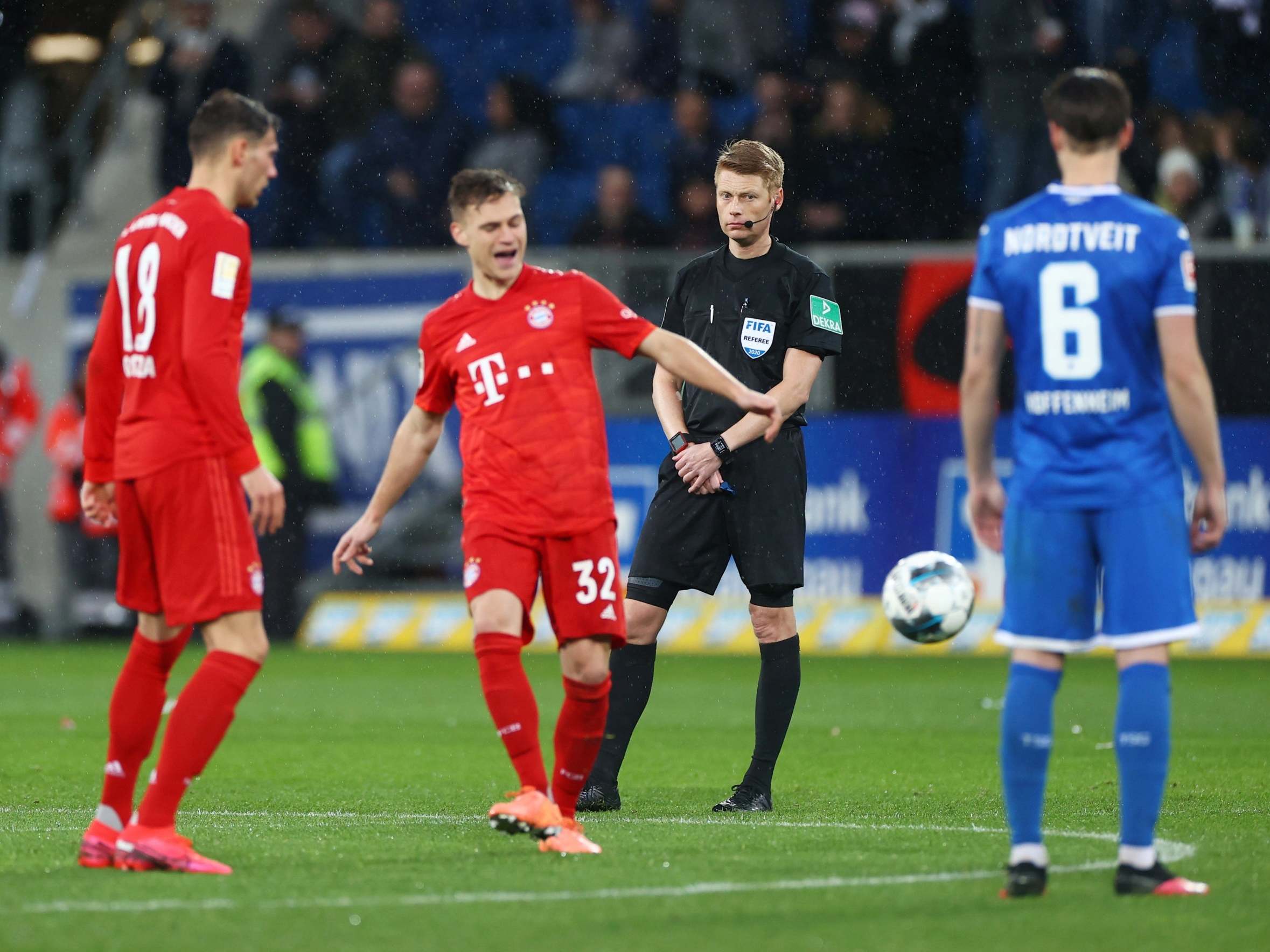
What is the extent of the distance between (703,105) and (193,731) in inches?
499

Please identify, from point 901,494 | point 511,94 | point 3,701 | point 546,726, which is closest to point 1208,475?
point 546,726

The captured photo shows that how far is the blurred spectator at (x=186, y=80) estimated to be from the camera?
1842 cm

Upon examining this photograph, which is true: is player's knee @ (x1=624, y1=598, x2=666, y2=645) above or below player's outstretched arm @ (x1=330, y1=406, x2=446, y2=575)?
below

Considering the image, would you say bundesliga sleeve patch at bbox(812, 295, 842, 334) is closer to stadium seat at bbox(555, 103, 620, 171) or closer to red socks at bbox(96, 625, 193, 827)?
red socks at bbox(96, 625, 193, 827)

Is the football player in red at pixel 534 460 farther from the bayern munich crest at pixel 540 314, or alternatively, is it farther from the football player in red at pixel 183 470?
the football player in red at pixel 183 470

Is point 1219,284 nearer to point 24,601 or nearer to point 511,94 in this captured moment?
point 511,94

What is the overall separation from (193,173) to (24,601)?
1285 centimetres

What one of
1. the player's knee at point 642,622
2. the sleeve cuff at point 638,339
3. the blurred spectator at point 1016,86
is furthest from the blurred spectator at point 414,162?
the sleeve cuff at point 638,339

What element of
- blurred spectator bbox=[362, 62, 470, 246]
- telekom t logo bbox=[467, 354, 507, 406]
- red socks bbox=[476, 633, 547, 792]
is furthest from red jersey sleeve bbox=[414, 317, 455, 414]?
blurred spectator bbox=[362, 62, 470, 246]

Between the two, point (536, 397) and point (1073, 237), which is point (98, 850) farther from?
point (1073, 237)

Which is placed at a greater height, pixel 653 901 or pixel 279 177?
pixel 279 177

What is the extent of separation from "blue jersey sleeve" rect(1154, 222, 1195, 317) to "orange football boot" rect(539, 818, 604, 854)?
226 cm

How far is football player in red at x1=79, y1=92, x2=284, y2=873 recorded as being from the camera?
547 centimetres

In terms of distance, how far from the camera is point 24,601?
58.2 feet
